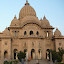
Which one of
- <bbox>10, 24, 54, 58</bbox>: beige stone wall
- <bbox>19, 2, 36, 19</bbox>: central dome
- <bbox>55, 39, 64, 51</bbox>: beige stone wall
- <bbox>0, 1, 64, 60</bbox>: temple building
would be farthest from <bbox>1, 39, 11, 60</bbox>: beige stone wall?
<bbox>55, 39, 64, 51</bbox>: beige stone wall

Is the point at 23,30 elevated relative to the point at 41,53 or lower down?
elevated

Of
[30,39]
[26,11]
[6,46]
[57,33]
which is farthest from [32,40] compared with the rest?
[26,11]

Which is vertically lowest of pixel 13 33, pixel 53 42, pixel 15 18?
pixel 53 42

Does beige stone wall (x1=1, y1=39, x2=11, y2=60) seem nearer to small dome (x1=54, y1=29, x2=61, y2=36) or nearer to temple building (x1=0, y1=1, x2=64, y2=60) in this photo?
temple building (x1=0, y1=1, x2=64, y2=60)

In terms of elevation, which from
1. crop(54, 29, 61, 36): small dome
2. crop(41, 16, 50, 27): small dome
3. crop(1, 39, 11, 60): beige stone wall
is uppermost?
crop(41, 16, 50, 27): small dome

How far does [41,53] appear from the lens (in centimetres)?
3431

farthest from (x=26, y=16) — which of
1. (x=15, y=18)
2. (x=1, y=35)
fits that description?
(x=1, y=35)

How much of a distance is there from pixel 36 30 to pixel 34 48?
4.57 meters

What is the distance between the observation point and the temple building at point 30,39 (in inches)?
1305

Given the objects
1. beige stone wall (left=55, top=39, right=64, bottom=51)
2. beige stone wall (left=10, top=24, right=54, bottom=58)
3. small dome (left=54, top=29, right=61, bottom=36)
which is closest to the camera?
beige stone wall (left=10, top=24, right=54, bottom=58)

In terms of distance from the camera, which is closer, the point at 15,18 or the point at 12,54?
the point at 12,54

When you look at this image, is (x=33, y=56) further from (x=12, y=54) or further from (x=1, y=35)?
(x=1, y=35)

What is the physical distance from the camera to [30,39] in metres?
33.9

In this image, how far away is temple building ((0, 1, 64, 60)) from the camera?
109ft
